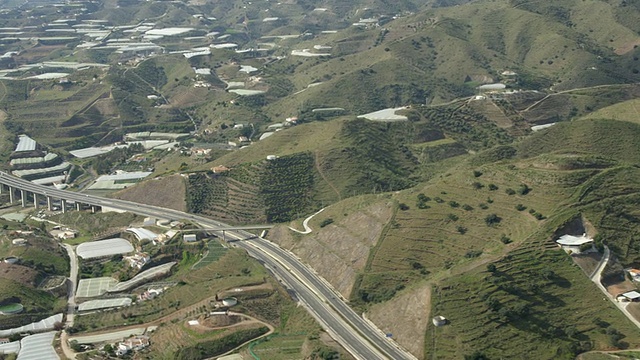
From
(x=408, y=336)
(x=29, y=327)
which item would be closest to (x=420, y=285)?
(x=408, y=336)

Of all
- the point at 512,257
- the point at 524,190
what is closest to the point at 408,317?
the point at 512,257

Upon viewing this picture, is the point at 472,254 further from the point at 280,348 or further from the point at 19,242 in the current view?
the point at 19,242

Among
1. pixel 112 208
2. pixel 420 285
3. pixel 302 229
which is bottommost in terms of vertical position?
pixel 112 208

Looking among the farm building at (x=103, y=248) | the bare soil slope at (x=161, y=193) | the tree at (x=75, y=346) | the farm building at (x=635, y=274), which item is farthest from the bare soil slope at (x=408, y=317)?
the bare soil slope at (x=161, y=193)

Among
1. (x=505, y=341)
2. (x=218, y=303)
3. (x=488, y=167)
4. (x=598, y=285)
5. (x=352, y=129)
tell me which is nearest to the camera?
(x=505, y=341)

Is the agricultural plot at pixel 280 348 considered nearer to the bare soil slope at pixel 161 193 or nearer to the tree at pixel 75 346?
the tree at pixel 75 346

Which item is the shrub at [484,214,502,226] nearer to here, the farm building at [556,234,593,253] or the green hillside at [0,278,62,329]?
the farm building at [556,234,593,253]

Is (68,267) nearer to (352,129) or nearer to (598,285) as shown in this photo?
(352,129)
